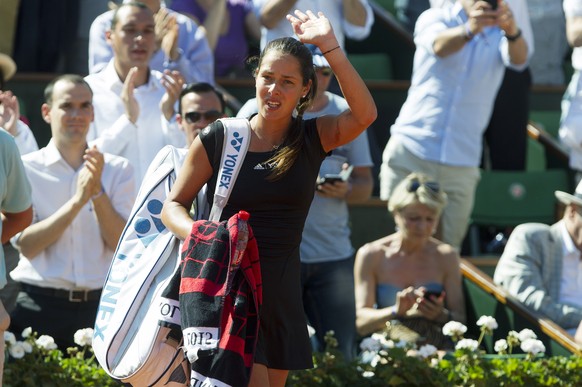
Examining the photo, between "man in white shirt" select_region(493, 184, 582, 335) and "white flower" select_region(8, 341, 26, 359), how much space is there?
3.01m

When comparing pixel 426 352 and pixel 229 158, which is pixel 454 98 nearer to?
pixel 426 352

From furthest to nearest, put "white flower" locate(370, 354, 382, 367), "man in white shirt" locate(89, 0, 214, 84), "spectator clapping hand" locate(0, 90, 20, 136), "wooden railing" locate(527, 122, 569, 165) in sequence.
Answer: "wooden railing" locate(527, 122, 569, 165)
"man in white shirt" locate(89, 0, 214, 84)
"spectator clapping hand" locate(0, 90, 20, 136)
"white flower" locate(370, 354, 382, 367)

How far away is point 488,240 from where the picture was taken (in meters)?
9.45

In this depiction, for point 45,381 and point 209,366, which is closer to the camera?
point 209,366

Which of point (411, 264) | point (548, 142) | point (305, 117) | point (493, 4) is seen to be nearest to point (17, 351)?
point (305, 117)

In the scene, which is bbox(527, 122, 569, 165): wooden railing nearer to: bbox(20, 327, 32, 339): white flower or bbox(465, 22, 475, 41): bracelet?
bbox(465, 22, 475, 41): bracelet

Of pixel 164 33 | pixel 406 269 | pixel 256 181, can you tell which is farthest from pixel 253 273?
pixel 164 33

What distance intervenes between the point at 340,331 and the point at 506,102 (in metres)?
3.14

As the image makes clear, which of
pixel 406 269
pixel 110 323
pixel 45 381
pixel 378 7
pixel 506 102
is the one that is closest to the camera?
pixel 110 323

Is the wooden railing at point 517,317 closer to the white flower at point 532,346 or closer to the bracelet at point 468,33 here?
the white flower at point 532,346

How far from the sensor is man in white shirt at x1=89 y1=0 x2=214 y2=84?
8086mm

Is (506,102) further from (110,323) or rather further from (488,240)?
(110,323)

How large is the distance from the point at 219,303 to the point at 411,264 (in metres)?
3.20

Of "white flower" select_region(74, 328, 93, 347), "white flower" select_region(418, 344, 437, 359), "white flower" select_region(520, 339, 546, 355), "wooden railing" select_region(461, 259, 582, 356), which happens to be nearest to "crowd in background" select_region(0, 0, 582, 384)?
"wooden railing" select_region(461, 259, 582, 356)
